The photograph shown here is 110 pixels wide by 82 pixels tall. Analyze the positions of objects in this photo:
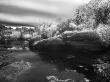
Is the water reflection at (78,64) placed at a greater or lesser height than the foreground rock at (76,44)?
lesser

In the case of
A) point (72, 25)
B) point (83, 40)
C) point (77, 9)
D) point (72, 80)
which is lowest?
point (72, 80)

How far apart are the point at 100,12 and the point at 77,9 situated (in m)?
30.7

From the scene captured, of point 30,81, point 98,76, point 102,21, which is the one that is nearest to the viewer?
point 30,81

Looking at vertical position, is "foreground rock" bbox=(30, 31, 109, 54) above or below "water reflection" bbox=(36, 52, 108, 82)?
above

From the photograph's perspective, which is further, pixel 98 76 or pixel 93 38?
pixel 93 38

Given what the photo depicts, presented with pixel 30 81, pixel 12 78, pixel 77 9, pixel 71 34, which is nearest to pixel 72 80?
pixel 30 81

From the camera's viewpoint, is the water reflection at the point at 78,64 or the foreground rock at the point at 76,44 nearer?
the water reflection at the point at 78,64

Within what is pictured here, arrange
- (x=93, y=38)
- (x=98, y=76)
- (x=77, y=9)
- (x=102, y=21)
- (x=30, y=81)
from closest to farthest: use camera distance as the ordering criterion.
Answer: (x=30, y=81)
(x=98, y=76)
(x=93, y=38)
(x=102, y=21)
(x=77, y=9)

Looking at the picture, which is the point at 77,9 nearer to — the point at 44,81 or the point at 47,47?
the point at 47,47

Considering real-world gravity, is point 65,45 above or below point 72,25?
below

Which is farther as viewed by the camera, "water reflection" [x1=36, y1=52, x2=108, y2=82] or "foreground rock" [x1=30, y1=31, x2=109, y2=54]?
"foreground rock" [x1=30, y1=31, x2=109, y2=54]

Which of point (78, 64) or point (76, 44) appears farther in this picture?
point (76, 44)

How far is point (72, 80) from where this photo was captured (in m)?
25.1

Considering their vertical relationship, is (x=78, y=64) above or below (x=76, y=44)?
below
